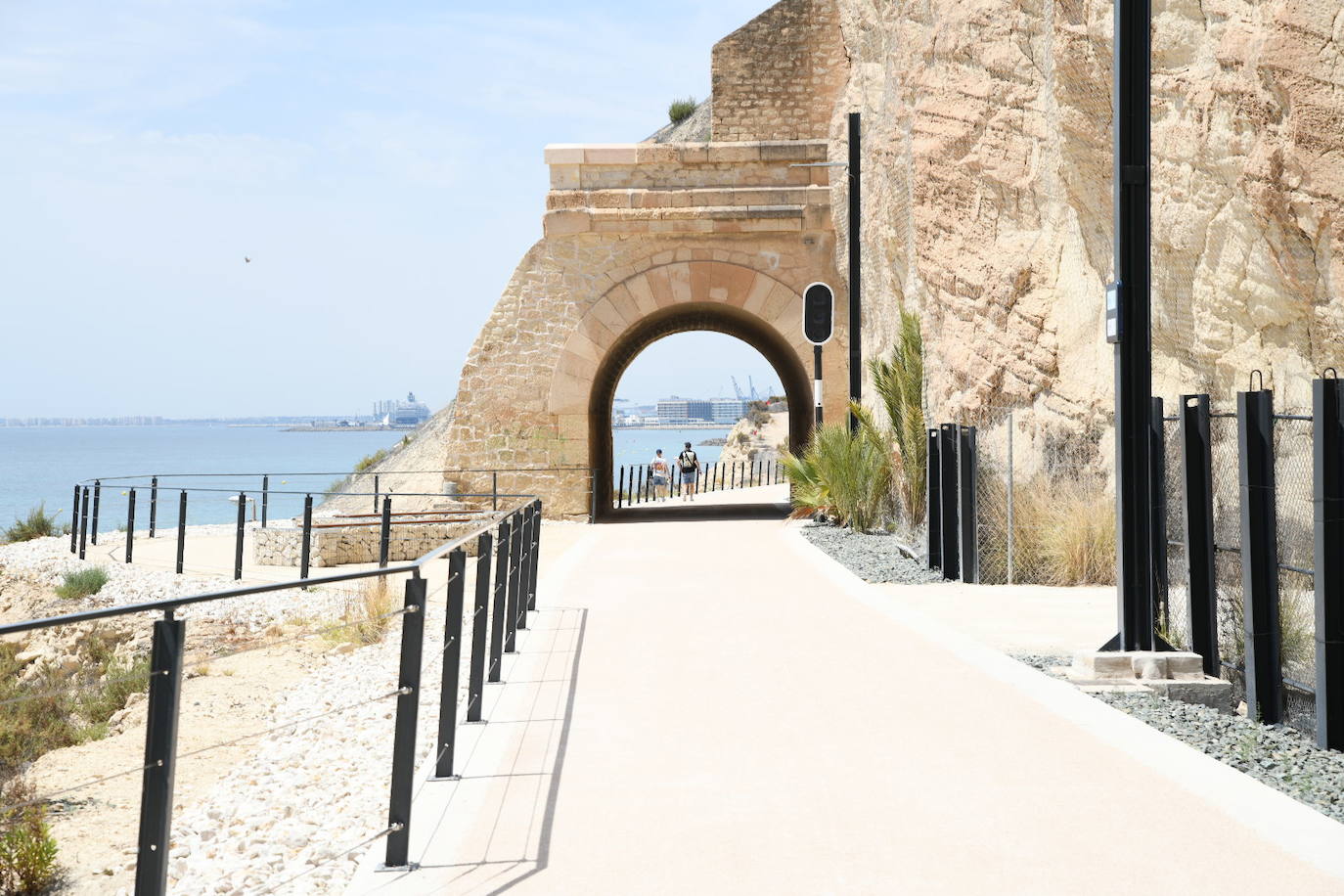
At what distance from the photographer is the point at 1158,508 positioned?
7395 millimetres

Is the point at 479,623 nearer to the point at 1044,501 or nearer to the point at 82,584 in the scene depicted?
the point at 1044,501

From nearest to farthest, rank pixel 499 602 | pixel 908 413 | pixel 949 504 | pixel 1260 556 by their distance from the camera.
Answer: pixel 1260 556
pixel 499 602
pixel 949 504
pixel 908 413

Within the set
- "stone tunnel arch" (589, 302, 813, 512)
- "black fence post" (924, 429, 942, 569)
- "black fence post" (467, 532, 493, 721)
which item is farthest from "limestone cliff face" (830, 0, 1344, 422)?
"black fence post" (467, 532, 493, 721)

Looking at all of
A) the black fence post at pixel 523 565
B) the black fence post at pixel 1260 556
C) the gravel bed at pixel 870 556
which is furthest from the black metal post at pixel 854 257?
the black fence post at pixel 1260 556

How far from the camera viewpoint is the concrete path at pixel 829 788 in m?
3.79

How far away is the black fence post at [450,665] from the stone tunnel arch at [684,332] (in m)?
14.9

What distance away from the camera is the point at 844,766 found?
495cm

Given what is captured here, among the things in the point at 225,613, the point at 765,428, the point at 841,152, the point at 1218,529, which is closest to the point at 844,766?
the point at 1218,529

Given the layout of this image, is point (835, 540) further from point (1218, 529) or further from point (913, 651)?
point (913, 651)

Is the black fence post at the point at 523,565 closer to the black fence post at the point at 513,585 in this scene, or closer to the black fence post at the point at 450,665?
the black fence post at the point at 513,585

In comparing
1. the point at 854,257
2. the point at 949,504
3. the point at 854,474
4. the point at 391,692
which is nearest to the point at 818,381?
the point at 854,257

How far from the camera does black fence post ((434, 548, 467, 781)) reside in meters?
4.77

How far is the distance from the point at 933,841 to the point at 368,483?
46.4m

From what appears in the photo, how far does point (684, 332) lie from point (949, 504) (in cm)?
1347
